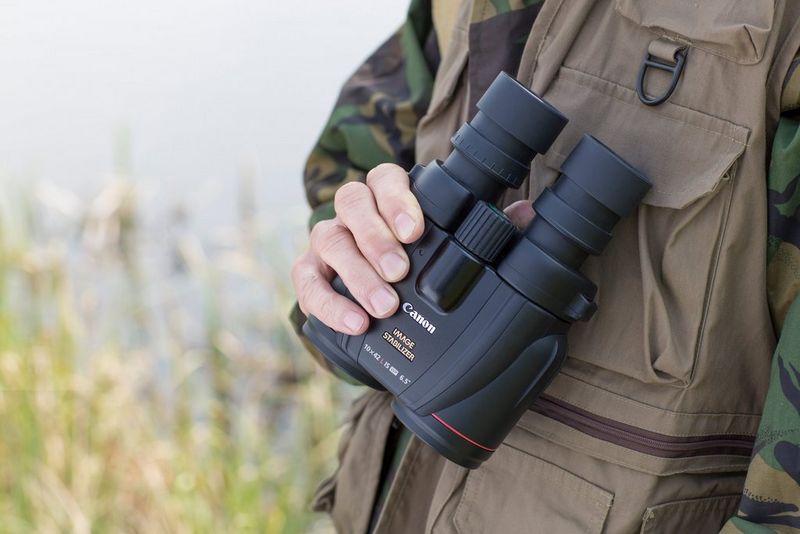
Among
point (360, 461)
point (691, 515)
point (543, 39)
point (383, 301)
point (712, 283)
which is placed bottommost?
point (360, 461)

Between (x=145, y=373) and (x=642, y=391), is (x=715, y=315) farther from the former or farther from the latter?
(x=145, y=373)

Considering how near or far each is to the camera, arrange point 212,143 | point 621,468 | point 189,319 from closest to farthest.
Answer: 1. point 621,468
2. point 189,319
3. point 212,143

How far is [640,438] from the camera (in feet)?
3.01

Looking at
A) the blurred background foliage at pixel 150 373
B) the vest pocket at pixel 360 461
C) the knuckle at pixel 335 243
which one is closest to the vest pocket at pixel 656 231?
the knuckle at pixel 335 243

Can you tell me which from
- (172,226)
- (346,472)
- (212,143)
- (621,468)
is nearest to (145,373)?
(172,226)

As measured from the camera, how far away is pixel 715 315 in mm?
888

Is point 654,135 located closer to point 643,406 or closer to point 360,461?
point 643,406

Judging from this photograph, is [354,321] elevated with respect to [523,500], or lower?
elevated

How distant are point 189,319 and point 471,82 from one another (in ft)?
5.71

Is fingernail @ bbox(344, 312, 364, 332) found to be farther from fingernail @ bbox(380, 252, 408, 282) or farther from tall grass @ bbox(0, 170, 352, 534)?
tall grass @ bbox(0, 170, 352, 534)

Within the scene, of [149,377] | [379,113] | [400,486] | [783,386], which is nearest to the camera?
[783,386]

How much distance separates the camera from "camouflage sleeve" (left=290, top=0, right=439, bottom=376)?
1.29m

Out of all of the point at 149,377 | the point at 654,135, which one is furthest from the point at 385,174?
the point at 149,377

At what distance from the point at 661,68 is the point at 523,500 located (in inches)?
19.1
